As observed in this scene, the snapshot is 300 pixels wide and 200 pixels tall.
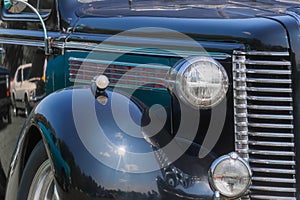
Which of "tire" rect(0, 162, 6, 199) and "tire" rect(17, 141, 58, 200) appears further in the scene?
"tire" rect(0, 162, 6, 199)

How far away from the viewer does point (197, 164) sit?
285 cm

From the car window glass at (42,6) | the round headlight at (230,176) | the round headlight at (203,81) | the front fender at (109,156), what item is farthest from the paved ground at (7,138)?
the round headlight at (230,176)

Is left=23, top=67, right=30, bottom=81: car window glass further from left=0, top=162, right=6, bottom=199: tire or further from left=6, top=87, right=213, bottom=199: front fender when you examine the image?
left=6, top=87, right=213, bottom=199: front fender

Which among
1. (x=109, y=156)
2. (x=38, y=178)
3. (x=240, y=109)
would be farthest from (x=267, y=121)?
(x=38, y=178)

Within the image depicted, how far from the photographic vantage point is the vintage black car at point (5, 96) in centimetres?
427

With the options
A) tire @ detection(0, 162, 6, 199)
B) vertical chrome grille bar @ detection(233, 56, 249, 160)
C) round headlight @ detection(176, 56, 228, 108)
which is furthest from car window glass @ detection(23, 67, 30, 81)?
vertical chrome grille bar @ detection(233, 56, 249, 160)

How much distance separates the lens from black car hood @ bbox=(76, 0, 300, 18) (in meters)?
3.20

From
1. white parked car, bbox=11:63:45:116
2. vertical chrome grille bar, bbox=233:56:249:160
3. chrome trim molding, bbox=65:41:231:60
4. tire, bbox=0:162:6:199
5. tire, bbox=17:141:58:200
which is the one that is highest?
chrome trim molding, bbox=65:41:231:60

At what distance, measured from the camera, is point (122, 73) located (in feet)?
10.9

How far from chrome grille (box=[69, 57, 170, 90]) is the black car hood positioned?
0.30 metres

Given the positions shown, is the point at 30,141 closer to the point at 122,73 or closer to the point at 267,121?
the point at 122,73

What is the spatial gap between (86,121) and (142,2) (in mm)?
1144

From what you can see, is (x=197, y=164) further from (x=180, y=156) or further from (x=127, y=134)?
(x=127, y=134)

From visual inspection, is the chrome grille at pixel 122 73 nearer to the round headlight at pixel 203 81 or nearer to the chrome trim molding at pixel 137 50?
the chrome trim molding at pixel 137 50
